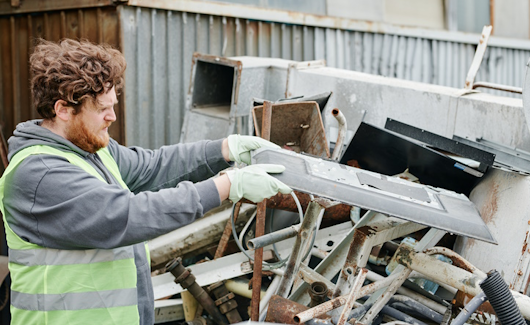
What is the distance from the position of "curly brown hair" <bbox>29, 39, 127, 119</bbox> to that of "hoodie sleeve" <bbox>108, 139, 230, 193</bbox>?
497 millimetres

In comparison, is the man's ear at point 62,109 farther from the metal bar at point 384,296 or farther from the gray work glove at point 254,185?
the metal bar at point 384,296

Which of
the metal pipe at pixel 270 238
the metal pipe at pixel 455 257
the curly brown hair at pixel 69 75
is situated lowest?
the metal pipe at pixel 455 257

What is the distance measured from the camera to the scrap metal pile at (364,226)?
2.21m

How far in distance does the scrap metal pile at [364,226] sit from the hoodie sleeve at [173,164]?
30 centimetres

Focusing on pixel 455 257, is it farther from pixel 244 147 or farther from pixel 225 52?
pixel 225 52

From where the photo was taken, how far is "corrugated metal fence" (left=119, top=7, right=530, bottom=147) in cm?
468

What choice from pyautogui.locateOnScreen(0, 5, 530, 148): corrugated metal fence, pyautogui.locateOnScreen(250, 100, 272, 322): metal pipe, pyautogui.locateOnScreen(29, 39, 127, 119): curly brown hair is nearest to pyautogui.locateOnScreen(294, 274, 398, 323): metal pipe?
pyautogui.locateOnScreen(250, 100, 272, 322): metal pipe

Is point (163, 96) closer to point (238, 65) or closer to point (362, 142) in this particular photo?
point (238, 65)

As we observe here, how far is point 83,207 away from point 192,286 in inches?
54.7

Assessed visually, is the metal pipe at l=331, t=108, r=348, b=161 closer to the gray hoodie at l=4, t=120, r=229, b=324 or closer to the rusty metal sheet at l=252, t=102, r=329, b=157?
the rusty metal sheet at l=252, t=102, r=329, b=157

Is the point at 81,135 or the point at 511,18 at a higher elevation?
the point at 511,18

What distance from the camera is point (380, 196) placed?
2094 mm

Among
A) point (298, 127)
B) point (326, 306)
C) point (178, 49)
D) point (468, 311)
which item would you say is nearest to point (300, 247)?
point (326, 306)

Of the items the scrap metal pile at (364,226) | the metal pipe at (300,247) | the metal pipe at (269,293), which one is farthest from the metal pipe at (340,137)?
the metal pipe at (269,293)
